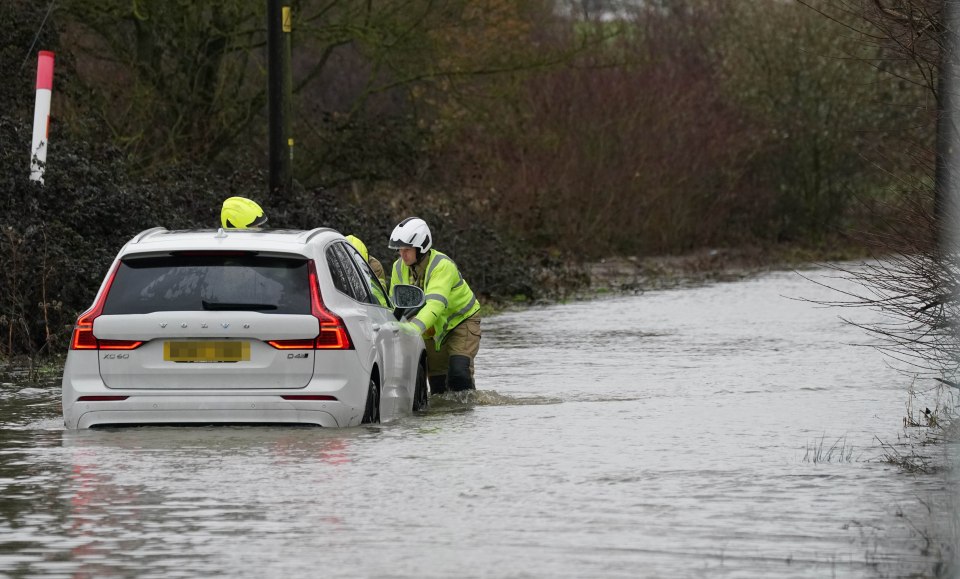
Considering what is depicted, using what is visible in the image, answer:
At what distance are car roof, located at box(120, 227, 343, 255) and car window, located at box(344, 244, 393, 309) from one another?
93cm

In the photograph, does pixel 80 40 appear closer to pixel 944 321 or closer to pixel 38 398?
pixel 38 398

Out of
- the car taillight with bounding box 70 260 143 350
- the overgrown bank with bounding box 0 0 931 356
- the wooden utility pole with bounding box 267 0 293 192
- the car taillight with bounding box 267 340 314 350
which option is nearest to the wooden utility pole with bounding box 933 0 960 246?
the overgrown bank with bounding box 0 0 931 356

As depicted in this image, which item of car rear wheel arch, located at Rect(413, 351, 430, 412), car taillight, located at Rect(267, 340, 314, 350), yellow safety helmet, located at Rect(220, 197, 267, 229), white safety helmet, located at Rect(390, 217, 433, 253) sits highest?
yellow safety helmet, located at Rect(220, 197, 267, 229)

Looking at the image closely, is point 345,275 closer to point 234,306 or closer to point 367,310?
point 367,310

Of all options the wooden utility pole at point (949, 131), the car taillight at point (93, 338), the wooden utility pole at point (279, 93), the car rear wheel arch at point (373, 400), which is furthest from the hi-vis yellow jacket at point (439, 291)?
the wooden utility pole at point (279, 93)

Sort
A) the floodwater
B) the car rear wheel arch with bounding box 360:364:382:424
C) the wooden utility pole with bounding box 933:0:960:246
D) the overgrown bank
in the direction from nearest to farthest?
the floodwater
the wooden utility pole with bounding box 933:0:960:246
the car rear wheel arch with bounding box 360:364:382:424
the overgrown bank

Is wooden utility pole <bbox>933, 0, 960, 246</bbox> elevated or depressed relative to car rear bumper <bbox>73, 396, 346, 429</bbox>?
elevated

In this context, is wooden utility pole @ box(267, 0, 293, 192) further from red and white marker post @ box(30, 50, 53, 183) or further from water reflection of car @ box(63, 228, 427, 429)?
water reflection of car @ box(63, 228, 427, 429)

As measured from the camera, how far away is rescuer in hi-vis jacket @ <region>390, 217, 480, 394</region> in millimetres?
13859

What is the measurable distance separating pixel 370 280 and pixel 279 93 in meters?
12.0

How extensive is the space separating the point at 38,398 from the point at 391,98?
36061mm

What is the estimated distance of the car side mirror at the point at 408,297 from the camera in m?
12.9

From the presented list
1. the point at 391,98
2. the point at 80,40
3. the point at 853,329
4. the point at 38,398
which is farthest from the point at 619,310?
the point at 391,98

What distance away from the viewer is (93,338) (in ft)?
36.5
